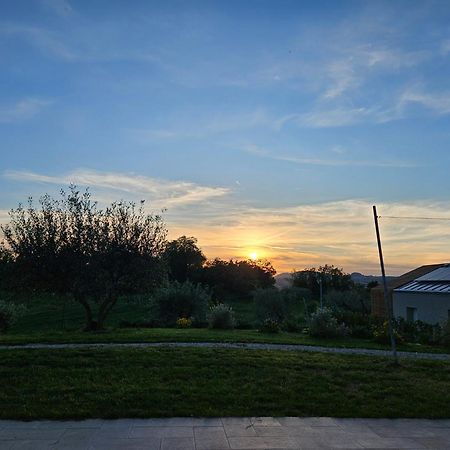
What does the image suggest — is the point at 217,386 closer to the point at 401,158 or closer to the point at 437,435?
the point at 437,435

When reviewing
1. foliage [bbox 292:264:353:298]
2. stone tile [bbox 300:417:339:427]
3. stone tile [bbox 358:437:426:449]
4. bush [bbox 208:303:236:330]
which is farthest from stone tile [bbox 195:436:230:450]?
foliage [bbox 292:264:353:298]

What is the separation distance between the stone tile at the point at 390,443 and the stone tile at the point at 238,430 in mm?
1275

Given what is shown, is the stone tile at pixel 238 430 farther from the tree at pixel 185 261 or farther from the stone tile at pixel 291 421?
the tree at pixel 185 261

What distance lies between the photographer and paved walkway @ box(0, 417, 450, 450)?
5.46 m

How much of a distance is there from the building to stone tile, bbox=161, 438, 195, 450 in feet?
59.5

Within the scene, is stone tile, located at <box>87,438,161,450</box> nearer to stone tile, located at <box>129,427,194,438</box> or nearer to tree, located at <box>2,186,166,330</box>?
stone tile, located at <box>129,427,194,438</box>

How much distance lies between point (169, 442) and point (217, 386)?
2510 millimetres

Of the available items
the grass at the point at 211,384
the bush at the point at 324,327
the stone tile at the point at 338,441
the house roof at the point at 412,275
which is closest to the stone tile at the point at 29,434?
the grass at the point at 211,384

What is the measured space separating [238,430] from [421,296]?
20924 mm

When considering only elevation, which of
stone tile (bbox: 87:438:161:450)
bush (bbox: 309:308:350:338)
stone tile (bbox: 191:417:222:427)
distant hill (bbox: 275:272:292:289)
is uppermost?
distant hill (bbox: 275:272:292:289)

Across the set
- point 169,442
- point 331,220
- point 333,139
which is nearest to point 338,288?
point 331,220

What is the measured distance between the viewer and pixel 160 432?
19.4 feet

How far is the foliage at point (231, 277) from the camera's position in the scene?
48.3 meters

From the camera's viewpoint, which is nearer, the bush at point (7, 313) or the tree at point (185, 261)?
the bush at point (7, 313)
